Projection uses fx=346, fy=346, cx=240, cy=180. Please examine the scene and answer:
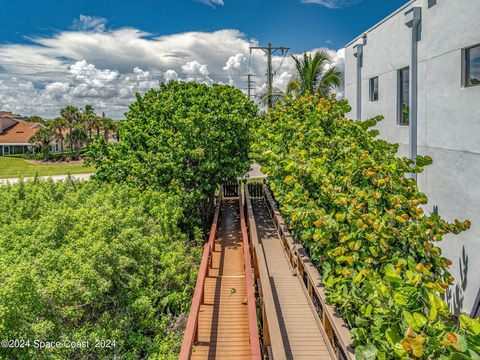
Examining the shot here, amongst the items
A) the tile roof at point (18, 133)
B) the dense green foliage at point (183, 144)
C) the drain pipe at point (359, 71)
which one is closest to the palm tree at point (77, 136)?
the tile roof at point (18, 133)

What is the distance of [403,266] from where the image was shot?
4668mm

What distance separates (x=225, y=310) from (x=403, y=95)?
8041 mm

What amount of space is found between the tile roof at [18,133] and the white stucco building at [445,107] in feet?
194

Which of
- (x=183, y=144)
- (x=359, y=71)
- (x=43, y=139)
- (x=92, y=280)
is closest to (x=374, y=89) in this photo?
(x=359, y=71)

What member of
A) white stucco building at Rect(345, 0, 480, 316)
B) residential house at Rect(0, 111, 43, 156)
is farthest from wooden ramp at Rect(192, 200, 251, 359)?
residential house at Rect(0, 111, 43, 156)

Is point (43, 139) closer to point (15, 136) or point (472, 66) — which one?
point (15, 136)

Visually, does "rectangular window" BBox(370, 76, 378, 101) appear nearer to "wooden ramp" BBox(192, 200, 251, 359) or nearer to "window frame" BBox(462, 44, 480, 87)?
"window frame" BBox(462, 44, 480, 87)

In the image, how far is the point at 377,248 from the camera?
16.4 ft

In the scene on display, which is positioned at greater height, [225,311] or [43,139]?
[43,139]

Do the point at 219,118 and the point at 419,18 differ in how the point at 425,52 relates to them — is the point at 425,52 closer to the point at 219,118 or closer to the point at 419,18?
the point at 419,18

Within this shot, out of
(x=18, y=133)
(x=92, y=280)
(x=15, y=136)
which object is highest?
(x=18, y=133)

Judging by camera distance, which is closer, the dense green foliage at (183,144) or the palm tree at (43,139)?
the dense green foliage at (183,144)

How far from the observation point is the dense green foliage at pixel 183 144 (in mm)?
13453

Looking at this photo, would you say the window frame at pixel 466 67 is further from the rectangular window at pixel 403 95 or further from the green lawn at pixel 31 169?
the green lawn at pixel 31 169
